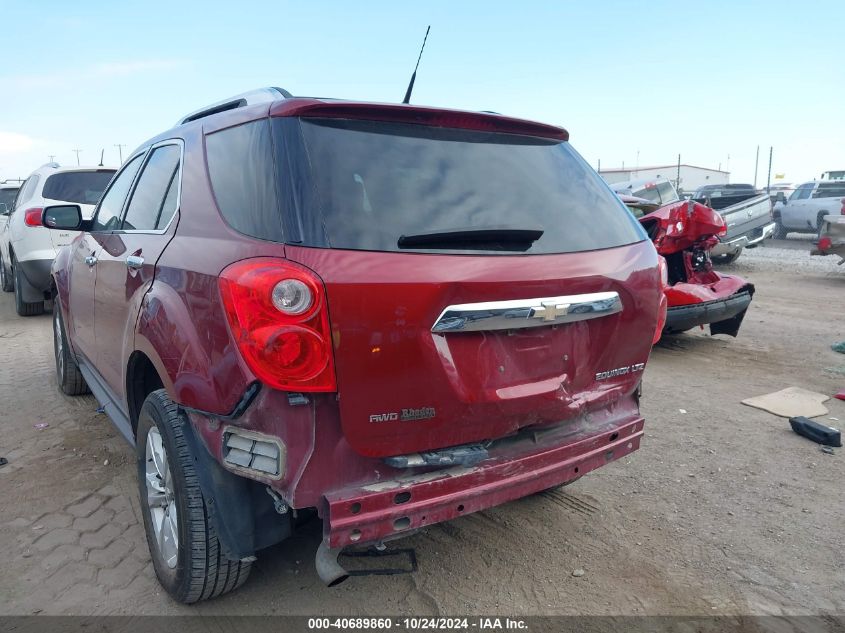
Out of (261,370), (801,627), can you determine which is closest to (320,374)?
(261,370)

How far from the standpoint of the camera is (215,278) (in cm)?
208

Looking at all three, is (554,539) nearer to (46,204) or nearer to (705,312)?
(705,312)

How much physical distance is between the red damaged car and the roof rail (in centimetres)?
474

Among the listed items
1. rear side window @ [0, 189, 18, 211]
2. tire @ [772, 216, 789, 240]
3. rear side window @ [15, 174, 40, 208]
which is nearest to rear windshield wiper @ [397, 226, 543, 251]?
rear side window @ [15, 174, 40, 208]

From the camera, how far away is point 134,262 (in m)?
2.81

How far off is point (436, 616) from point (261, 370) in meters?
1.28

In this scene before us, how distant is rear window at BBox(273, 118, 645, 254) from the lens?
2049 millimetres

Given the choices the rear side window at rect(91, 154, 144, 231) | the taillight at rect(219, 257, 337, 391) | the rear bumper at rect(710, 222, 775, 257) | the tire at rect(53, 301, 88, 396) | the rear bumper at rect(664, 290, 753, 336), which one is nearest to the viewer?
the taillight at rect(219, 257, 337, 391)

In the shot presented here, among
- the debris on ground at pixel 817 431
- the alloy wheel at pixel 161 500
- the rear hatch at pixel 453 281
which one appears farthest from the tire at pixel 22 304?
the debris on ground at pixel 817 431

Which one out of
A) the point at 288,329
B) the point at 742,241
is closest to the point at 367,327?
the point at 288,329

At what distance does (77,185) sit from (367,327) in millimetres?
7437

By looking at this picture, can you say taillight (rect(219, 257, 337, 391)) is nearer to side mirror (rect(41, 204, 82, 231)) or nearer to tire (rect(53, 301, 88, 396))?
side mirror (rect(41, 204, 82, 231))

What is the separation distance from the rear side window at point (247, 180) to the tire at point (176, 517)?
81 centimetres

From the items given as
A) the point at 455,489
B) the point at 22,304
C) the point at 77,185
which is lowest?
the point at 22,304
